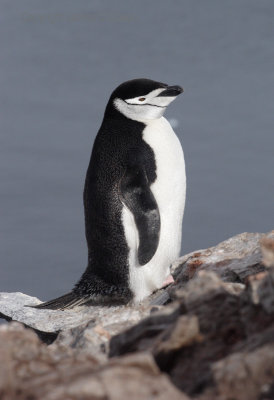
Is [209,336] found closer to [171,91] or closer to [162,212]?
[162,212]

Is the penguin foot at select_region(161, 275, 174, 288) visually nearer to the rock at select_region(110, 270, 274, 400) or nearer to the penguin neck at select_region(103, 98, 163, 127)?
the penguin neck at select_region(103, 98, 163, 127)

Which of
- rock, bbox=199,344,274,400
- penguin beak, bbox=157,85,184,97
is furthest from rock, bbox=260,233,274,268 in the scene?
penguin beak, bbox=157,85,184,97

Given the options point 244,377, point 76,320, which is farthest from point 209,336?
point 76,320

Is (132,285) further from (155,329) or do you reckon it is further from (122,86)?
(155,329)


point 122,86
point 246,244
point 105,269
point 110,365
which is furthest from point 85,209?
point 110,365

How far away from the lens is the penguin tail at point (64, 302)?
601 centimetres

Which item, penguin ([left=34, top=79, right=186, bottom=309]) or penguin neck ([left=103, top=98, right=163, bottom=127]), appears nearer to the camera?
penguin ([left=34, top=79, right=186, bottom=309])

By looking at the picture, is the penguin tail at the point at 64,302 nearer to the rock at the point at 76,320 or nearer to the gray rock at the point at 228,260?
the rock at the point at 76,320

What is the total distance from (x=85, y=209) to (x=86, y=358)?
13.2 feet

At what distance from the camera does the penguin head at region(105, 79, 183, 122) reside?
6.14 metres

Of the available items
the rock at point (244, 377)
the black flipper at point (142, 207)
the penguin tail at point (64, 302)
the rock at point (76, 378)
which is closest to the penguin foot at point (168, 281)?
the black flipper at point (142, 207)

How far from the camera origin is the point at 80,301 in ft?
19.8

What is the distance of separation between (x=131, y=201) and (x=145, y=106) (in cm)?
89

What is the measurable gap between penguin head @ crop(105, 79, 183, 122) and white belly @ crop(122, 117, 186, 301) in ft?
0.37
